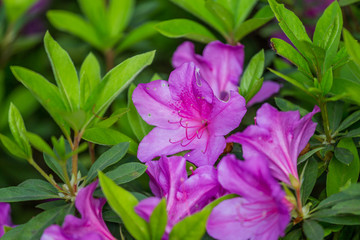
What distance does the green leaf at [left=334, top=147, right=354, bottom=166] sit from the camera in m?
1.08

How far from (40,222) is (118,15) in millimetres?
1166

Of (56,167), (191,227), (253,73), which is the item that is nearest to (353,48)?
(253,73)

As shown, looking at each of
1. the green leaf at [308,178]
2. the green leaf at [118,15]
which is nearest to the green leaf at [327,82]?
the green leaf at [308,178]

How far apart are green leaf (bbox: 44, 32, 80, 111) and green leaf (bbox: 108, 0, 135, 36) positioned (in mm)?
813

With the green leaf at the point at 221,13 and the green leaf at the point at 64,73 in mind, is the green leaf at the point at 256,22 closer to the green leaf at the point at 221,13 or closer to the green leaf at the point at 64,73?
the green leaf at the point at 221,13

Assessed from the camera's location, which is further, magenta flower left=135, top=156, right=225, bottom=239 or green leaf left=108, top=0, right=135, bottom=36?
green leaf left=108, top=0, right=135, bottom=36

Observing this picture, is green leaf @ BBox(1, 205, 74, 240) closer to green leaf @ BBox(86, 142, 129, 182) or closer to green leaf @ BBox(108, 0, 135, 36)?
green leaf @ BBox(86, 142, 129, 182)

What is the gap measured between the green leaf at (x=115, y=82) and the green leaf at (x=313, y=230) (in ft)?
1.65

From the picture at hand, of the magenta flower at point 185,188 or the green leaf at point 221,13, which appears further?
the green leaf at point 221,13

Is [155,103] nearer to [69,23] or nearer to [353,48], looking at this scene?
[353,48]

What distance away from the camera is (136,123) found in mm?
1312

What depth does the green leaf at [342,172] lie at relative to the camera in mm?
1118

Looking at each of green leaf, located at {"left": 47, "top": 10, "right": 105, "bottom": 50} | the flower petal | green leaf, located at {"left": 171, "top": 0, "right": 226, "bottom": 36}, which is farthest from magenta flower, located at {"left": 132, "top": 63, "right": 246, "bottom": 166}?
green leaf, located at {"left": 47, "top": 10, "right": 105, "bottom": 50}

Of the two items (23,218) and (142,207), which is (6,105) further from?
(142,207)
